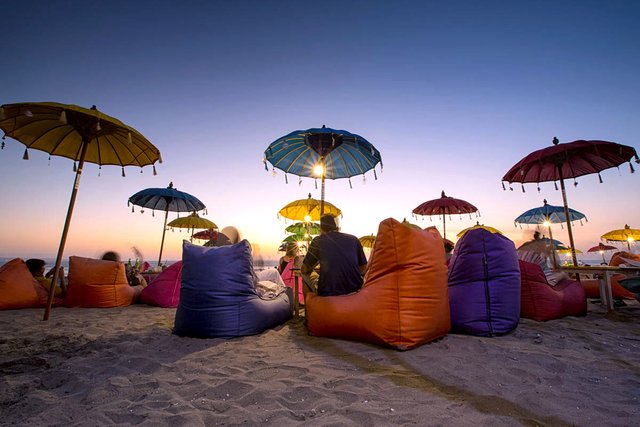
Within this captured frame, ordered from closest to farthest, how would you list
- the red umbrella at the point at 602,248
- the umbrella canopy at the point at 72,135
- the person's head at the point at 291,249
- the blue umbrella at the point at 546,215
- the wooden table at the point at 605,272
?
the umbrella canopy at the point at 72,135 → the wooden table at the point at 605,272 → the person's head at the point at 291,249 → the blue umbrella at the point at 546,215 → the red umbrella at the point at 602,248

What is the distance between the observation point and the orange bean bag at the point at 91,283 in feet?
16.5

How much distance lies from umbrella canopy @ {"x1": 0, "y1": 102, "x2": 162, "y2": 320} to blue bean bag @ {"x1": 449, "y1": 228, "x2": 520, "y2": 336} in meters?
4.71

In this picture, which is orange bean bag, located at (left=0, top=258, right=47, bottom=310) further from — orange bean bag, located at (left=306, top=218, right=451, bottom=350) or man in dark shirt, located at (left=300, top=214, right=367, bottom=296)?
orange bean bag, located at (left=306, top=218, right=451, bottom=350)

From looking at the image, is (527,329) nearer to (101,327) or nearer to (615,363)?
Answer: (615,363)

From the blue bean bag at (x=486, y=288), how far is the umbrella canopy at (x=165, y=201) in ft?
22.2

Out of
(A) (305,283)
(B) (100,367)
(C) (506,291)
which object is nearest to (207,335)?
(B) (100,367)

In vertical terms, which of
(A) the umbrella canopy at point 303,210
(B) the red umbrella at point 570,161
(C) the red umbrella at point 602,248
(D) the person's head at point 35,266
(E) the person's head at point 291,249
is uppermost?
(B) the red umbrella at point 570,161

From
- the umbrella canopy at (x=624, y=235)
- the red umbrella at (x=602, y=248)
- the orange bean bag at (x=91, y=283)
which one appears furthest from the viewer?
the red umbrella at (x=602, y=248)

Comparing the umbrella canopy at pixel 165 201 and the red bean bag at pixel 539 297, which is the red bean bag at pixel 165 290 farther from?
the red bean bag at pixel 539 297

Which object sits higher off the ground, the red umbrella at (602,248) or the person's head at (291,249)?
the red umbrella at (602,248)

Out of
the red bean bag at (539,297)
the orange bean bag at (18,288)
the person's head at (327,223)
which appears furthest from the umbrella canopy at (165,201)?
the red bean bag at (539,297)

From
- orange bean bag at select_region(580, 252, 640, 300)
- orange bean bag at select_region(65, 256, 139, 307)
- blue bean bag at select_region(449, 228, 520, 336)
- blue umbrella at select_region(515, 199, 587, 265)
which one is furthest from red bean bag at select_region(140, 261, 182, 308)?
blue umbrella at select_region(515, 199, 587, 265)

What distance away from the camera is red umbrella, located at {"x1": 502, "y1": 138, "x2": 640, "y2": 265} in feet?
16.0

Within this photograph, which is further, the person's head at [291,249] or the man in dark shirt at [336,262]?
the person's head at [291,249]
